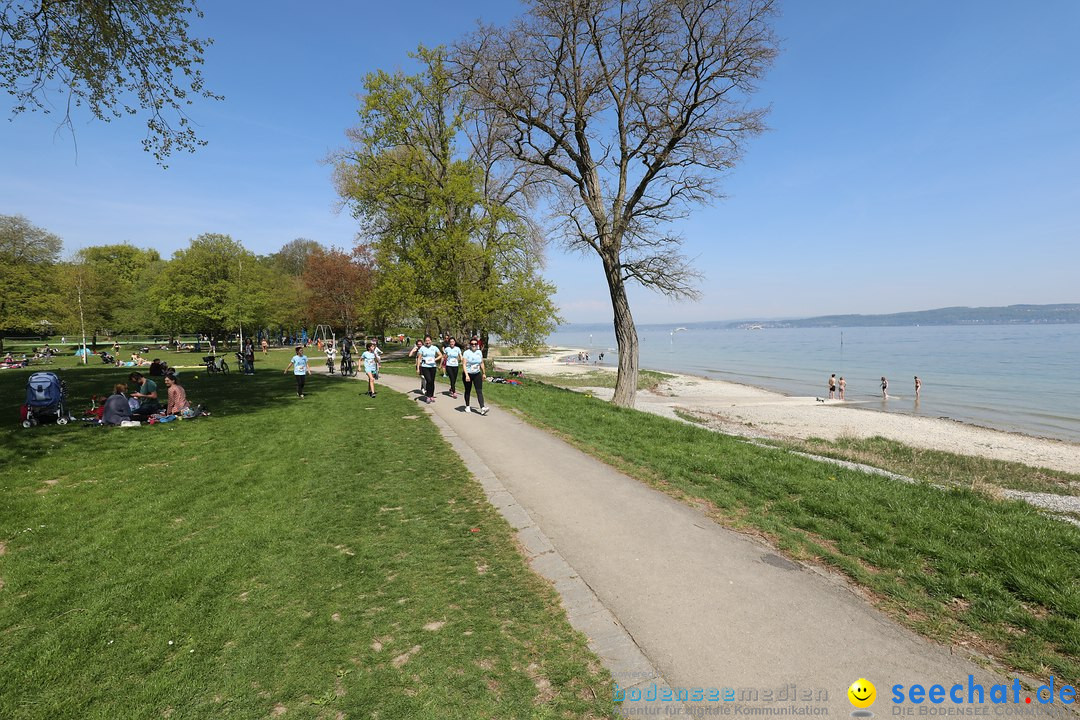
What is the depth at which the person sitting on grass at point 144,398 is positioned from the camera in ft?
34.9

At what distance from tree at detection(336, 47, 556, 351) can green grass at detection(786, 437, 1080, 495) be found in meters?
15.3

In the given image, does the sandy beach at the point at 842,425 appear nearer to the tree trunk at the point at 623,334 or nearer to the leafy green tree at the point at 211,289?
the tree trunk at the point at 623,334

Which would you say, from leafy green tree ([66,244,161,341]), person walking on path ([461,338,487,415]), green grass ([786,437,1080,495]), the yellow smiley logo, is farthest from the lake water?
leafy green tree ([66,244,161,341])

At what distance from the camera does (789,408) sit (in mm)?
27094

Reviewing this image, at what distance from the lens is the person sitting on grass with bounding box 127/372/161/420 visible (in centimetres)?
1065

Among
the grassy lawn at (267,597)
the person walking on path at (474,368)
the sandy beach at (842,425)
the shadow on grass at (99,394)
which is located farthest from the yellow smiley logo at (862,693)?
the sandy beach at (842,425)

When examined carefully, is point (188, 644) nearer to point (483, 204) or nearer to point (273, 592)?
point (273, 592)

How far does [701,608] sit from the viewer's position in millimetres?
3889

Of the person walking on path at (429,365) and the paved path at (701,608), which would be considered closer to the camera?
the paved path at (701,608)

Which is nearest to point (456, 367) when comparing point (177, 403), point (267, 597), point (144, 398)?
point (177, 403)

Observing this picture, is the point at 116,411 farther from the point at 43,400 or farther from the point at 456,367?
A: the point at 456,367

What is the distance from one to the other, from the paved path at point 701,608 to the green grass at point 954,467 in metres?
7.62

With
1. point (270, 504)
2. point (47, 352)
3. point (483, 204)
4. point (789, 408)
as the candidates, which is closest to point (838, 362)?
point (789, 408)

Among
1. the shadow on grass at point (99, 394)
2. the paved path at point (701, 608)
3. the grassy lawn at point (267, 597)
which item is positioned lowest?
the paved path at point (701, 608)
